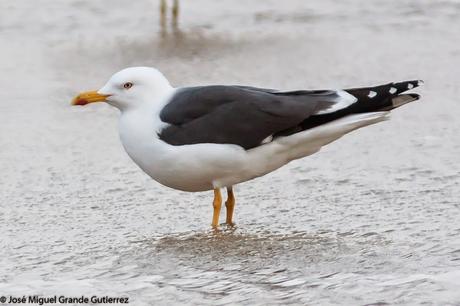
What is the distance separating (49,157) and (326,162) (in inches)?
62.5

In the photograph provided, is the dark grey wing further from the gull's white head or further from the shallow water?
the shallow water

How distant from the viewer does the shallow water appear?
459 cm

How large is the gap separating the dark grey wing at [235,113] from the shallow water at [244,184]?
432 millimetres

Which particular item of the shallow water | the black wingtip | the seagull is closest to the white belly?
the seagull

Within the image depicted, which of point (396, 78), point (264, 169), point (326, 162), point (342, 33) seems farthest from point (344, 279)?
point (342, 33)

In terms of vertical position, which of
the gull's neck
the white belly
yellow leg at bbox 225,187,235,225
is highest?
the gull's neck

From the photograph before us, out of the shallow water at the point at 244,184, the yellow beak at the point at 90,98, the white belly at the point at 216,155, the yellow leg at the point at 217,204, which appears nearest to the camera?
the shallow water at the point at 244,184

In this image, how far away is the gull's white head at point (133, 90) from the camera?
219 inches

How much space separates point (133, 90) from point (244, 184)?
3.26 feet

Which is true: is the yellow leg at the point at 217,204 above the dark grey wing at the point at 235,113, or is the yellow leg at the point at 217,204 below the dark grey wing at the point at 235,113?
below

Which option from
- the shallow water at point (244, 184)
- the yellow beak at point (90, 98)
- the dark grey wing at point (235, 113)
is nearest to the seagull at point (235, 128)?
the dark grey wing at point (235, 113)

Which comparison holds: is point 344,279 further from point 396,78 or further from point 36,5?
point 36,5

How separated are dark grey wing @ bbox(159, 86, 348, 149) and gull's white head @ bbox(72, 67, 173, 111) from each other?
111mm

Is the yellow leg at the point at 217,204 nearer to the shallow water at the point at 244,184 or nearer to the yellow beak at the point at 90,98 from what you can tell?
the shallow water at the point at 244,184
